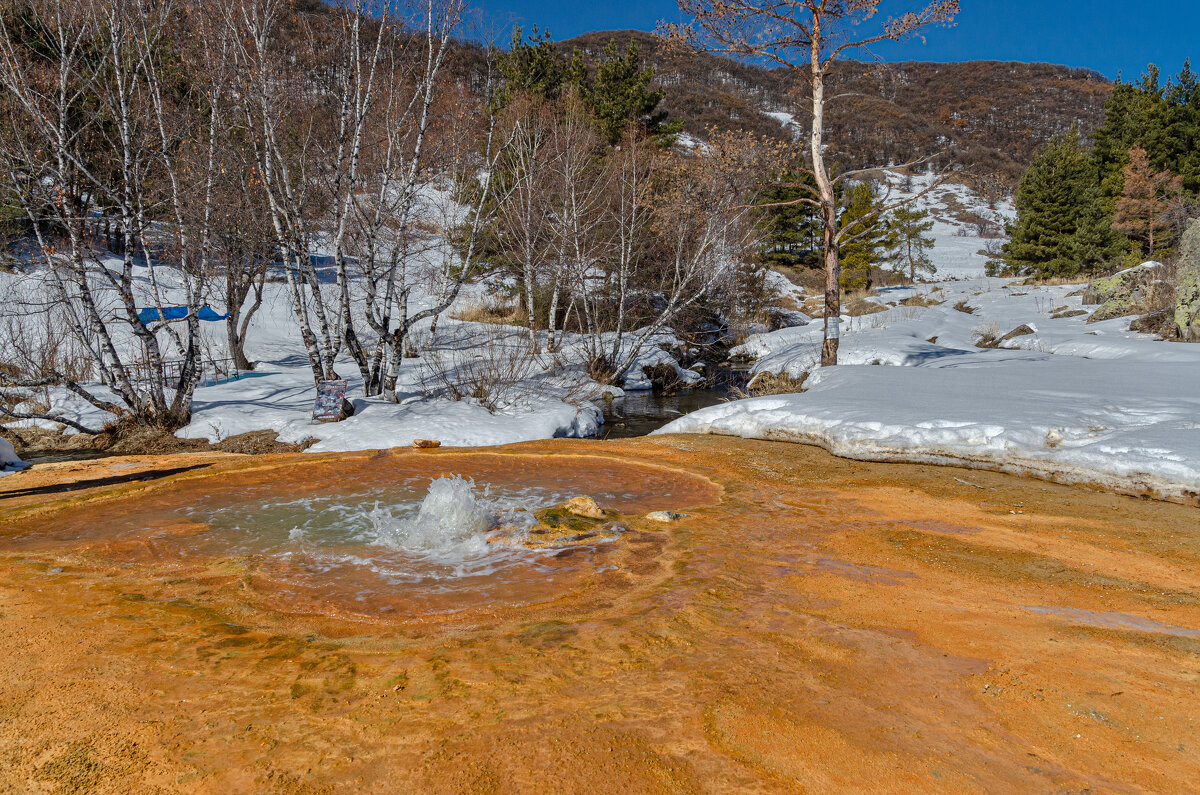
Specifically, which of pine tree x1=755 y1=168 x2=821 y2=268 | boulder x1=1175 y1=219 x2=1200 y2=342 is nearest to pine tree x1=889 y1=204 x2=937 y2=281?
pine tree x1=755 y1=168 x2=821 y2=268

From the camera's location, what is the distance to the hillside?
3017 inches

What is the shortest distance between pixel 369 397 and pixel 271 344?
34.8ft

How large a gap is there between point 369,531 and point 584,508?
5.69 ft

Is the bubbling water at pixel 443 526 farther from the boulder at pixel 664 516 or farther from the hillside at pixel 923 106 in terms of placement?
the hillside at pixel 923 106

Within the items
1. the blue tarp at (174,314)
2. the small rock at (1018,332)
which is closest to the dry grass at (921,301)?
the small rock at (1018,332)

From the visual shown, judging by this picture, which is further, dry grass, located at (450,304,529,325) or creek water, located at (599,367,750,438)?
dry grass, located at (450,304,529,325)

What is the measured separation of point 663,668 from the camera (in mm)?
2801

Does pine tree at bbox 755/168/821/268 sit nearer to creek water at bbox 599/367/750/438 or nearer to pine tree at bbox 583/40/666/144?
pine tree at bbox 583/40/666/144

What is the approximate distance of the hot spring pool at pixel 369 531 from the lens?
3887mm

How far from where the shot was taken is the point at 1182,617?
10.5 ft

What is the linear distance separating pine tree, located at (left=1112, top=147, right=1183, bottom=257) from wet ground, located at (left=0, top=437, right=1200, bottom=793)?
34.1 m

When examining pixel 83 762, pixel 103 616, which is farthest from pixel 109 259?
pixel 83 762

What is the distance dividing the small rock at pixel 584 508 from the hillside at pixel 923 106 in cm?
6934

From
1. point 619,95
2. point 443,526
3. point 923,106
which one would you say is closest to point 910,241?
point 619,95
